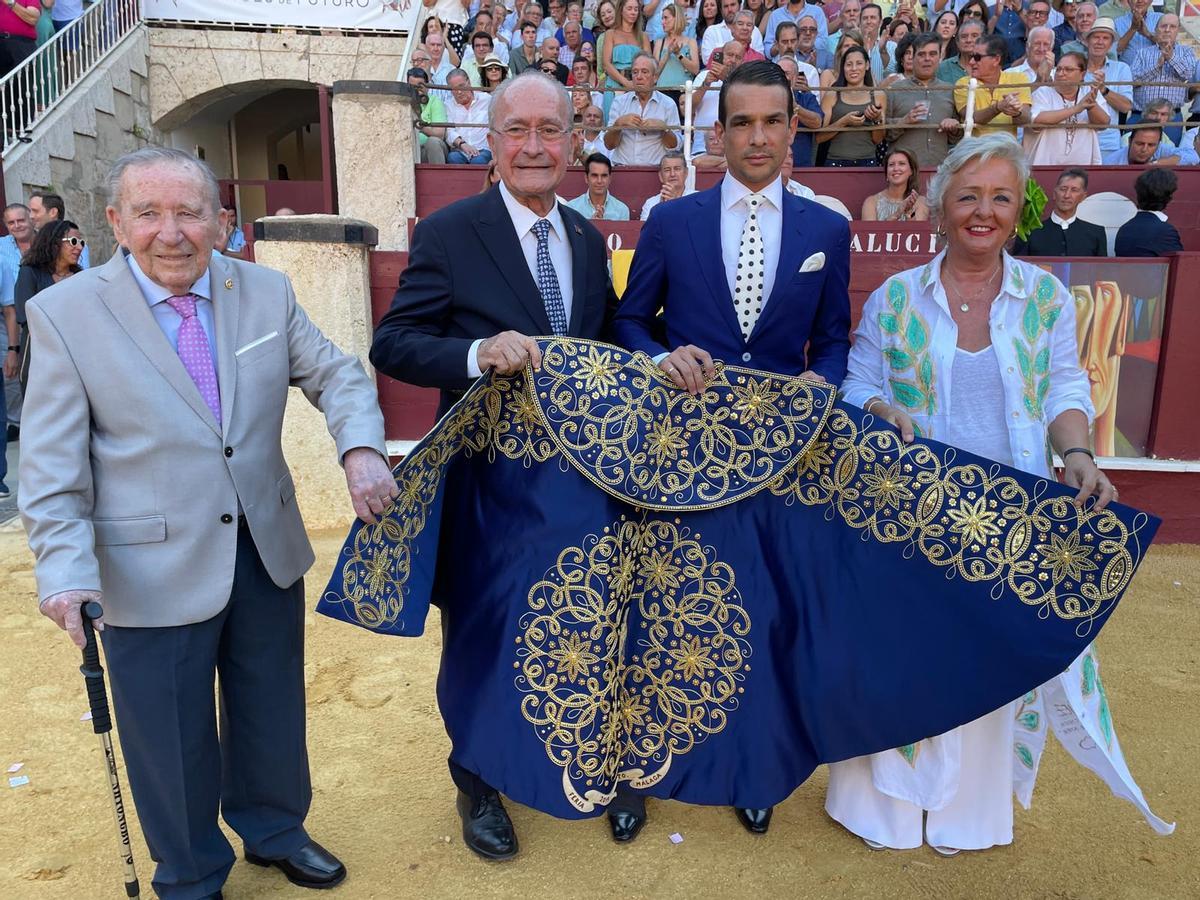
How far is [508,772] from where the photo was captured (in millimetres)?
2084

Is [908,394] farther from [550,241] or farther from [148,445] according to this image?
[148,445]

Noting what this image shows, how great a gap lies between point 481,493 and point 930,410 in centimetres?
113

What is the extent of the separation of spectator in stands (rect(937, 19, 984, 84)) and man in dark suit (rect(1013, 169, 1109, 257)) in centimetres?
199

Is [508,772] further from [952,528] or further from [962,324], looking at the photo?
[962,324]

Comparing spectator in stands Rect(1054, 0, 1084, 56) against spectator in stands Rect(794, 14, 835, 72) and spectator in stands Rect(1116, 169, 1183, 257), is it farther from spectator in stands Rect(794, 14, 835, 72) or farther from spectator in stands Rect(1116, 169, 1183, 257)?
spectator in stands Rect(1116, 169, 1183, 257)

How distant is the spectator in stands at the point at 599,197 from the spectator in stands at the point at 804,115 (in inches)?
60.3

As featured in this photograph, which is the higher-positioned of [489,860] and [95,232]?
[95,232]

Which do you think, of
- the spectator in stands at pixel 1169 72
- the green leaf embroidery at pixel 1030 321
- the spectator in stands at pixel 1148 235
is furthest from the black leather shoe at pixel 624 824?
the spectator in stands at pixel 1169 72

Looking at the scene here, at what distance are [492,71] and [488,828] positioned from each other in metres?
6.88

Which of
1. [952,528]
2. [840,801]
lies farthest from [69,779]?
[952,528]

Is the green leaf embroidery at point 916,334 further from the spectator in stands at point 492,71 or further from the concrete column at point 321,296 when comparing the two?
the spectator in stands at point 492,71

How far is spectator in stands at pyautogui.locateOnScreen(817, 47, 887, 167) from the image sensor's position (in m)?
6.93

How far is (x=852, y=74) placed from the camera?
719cm

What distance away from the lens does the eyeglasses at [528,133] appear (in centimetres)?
213
